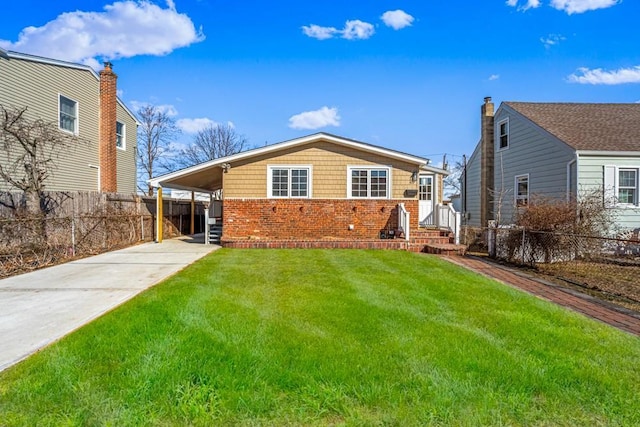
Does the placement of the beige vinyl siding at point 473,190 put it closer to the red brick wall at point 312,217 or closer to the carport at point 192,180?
the red brick wall at point 312,217

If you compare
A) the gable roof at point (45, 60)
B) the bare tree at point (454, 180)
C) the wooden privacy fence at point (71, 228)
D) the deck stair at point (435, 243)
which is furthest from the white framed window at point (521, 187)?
the bare tree at point (454, 180)

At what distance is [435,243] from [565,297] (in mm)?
6182

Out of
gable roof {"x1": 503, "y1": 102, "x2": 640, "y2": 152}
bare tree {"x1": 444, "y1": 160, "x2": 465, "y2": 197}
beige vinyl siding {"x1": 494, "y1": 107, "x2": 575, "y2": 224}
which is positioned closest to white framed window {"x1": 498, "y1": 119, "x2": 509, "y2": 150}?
beige vinyl siding {"x1": 494, "y1": 107, "x2": 575, "y2": 224}

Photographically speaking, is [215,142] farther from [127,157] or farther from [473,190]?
[473,190]

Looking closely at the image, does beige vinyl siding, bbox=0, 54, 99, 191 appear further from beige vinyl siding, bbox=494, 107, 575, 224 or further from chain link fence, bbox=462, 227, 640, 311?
beige vinyl siding, bbox=494, 107, 575, 224

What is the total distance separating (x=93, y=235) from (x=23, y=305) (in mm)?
6617

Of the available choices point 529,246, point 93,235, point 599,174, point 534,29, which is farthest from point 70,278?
point 534,29

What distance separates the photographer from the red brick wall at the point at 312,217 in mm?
13305

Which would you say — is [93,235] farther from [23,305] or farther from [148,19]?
[148,19]

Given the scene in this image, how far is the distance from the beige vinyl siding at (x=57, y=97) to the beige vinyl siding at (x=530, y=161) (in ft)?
53.0

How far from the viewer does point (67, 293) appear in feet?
20.5

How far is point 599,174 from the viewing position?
12.1m

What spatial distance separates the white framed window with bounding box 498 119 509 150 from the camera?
16562mm

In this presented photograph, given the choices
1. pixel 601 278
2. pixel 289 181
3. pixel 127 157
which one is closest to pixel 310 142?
pixel 289 181
